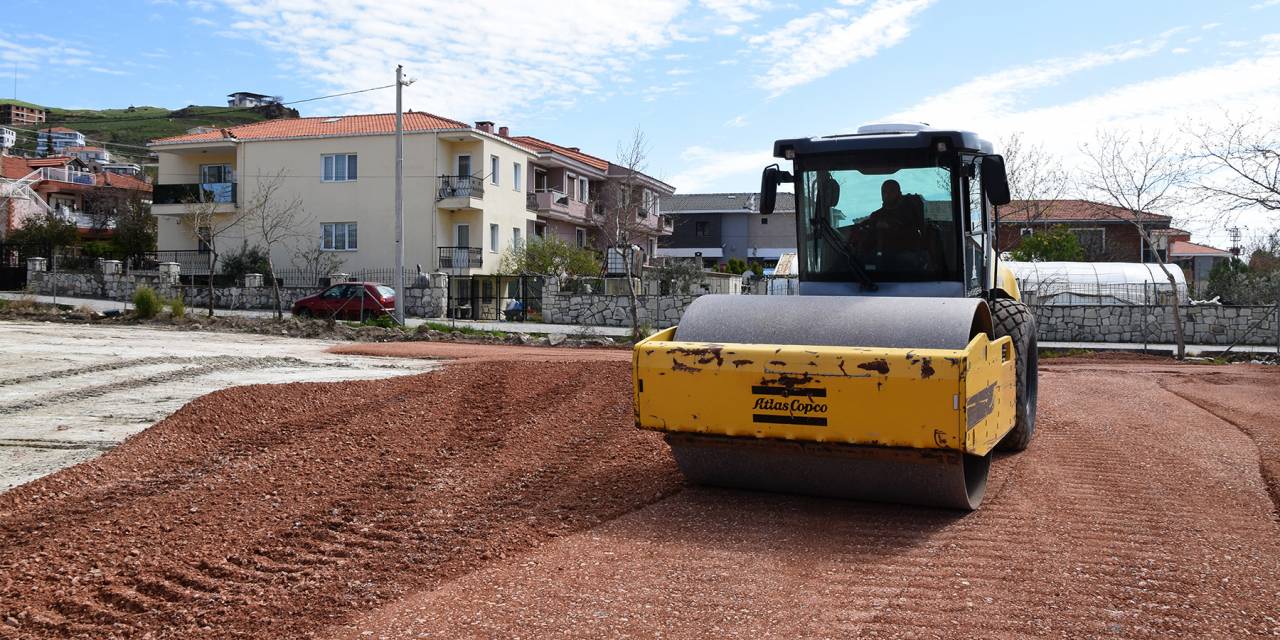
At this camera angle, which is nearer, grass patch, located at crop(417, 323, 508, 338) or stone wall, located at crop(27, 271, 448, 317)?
grass patch, located at crop(417, 323, 508, 338)

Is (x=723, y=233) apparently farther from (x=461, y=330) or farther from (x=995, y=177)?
(x=995, y=177)

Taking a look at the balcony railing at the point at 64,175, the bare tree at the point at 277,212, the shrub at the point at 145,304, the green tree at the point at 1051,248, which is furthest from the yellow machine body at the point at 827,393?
the balcony railing at the point at 64,175

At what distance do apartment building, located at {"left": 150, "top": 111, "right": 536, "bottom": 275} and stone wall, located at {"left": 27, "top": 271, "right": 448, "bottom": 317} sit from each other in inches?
159

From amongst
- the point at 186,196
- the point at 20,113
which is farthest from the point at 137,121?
the point at 186,196

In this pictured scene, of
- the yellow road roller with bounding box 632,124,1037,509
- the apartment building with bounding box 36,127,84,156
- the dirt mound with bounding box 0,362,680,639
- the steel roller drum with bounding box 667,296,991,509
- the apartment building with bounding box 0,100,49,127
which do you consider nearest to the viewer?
the dirt mound with bounding box 0,362,680,639

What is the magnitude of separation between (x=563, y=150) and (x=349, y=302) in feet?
97.8

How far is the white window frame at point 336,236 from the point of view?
1746 inches

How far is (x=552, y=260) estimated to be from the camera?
4269cm

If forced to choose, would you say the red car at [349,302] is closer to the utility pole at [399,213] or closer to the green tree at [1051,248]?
the utility pole at [399,213]

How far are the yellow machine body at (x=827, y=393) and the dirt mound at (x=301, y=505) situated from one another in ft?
3.05

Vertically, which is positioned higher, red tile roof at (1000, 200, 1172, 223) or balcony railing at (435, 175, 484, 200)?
balcony railing at (435, 175, 484, 200)

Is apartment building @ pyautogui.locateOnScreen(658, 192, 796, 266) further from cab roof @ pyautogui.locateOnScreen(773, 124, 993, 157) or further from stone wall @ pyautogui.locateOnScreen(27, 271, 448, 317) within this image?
cab roof @ pyautogui.locateOnScreen(773, 124, 993, 157)

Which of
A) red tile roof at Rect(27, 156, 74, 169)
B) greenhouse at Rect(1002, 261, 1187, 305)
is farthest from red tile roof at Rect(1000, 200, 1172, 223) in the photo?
red tile roof at Rect(27, 156, 74, 169)

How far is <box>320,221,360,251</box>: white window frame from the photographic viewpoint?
145ft
